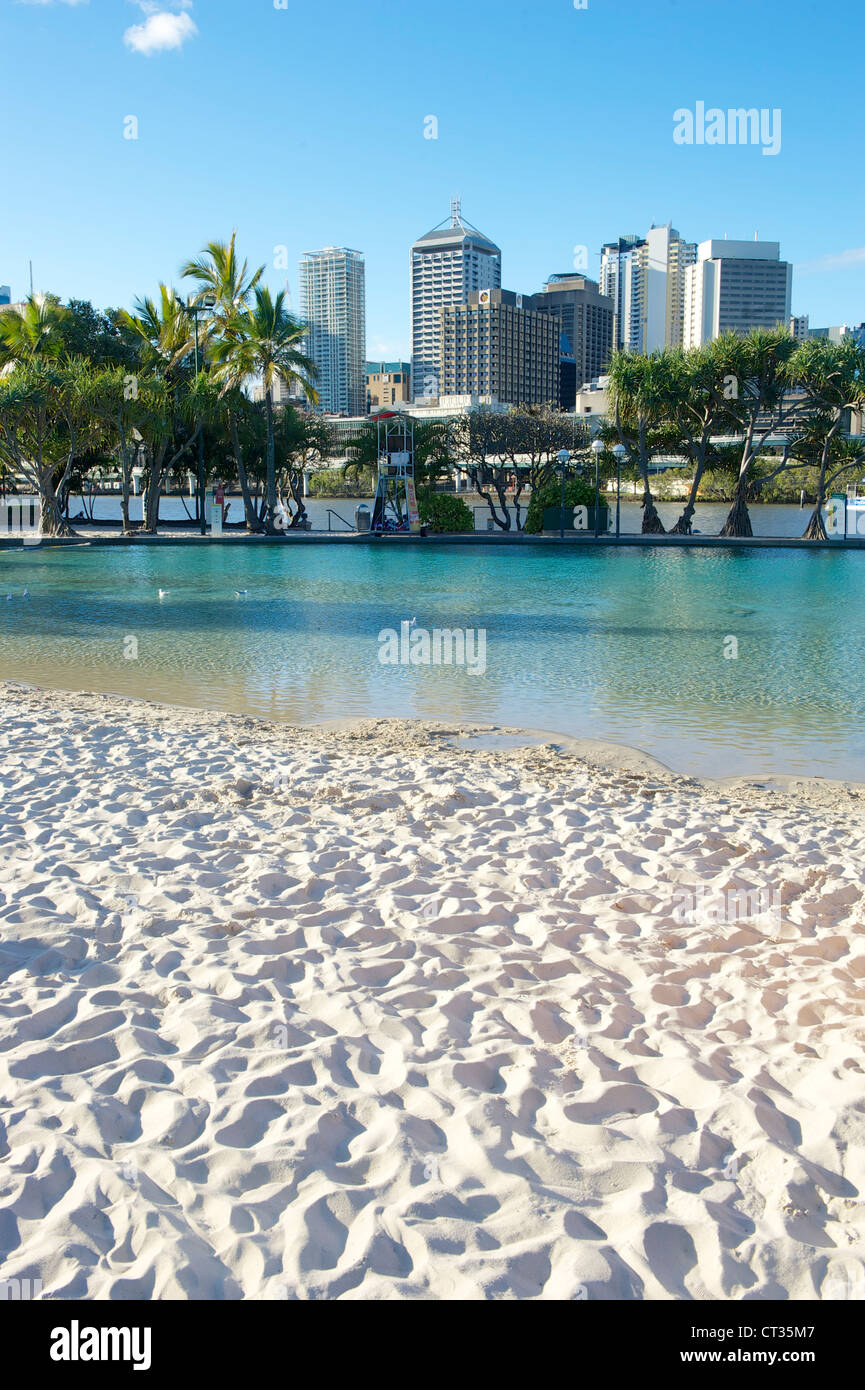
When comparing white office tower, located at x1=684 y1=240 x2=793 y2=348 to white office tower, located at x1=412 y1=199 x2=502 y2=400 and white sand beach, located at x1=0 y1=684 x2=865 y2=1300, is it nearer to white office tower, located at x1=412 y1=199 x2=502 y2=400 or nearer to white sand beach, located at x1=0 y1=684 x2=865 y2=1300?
white office tower, located at x1=412 y1=199 x2=502 y2=400

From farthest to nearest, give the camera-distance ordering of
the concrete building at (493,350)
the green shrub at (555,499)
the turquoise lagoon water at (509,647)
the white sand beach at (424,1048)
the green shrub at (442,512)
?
the concrete building at (493,350)
the green shrub at (555,499)
the green shrub at (442,512)
the turquoise lagoon water at (509,647)
the white sand beach at (424,1048)

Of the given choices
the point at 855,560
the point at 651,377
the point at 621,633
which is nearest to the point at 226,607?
the point at 621,633

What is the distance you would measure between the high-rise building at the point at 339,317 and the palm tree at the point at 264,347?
107 meters

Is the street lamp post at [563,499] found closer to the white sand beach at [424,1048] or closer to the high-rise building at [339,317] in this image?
the white sand beach at [424,1048]

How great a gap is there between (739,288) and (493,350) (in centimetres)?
3198

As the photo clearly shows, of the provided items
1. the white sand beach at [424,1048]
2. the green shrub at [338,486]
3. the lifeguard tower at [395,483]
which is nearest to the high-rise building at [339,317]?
the green shrub at [338,486]

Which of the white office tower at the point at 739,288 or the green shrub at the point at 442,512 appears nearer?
the green shrub at the point at 442,512

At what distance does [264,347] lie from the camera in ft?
124

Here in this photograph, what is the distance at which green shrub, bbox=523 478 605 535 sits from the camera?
43031 millimetres

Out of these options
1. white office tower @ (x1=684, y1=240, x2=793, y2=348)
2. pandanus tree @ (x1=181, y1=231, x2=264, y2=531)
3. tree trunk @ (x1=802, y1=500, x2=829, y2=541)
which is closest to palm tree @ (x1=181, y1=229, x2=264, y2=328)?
pandanus tree @ (x1=181, y1=231, x2=264, y2=531)

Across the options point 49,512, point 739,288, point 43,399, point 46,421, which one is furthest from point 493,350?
point 43,399

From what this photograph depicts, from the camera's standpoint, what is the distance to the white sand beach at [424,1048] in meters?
2.58

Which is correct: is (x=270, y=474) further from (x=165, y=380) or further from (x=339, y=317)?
(x=339, y=317)
